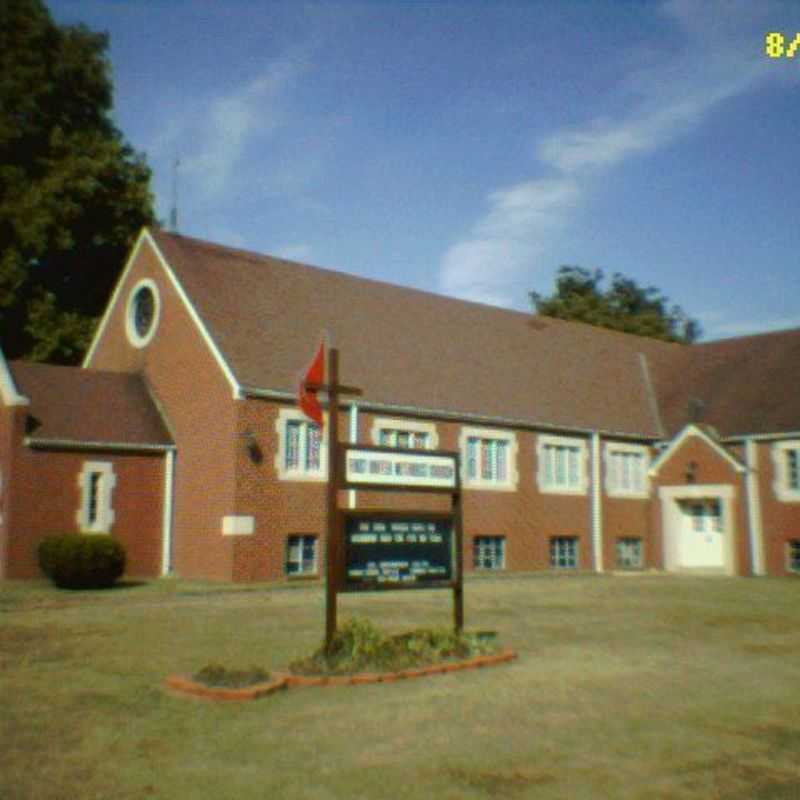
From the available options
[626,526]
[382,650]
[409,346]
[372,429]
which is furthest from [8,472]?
[626,526]

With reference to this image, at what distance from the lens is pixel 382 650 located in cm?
1070

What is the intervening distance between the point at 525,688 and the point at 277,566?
49.3ft

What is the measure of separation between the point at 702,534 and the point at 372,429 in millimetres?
12536

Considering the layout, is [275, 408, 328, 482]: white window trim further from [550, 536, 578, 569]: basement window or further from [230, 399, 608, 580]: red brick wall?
[550, 536, 578, 569]: basement window

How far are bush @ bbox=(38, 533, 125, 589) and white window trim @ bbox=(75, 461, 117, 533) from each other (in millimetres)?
2005

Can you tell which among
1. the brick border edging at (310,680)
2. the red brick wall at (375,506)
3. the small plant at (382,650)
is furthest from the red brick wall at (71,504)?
the brick border edging at (310,680)

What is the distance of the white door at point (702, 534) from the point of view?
101 feet

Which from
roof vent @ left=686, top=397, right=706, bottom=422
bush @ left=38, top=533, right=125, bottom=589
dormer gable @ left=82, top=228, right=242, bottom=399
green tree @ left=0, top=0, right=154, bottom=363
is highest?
green tree @ left=0, top=0, right=154, bottom=363

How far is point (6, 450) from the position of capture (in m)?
23.0

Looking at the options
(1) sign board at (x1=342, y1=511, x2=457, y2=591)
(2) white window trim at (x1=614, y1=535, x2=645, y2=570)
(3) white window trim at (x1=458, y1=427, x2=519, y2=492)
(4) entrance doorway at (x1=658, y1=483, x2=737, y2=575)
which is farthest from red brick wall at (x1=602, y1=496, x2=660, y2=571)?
(1) sign board at (x1=342, y1=511, x2=457, y2=591)

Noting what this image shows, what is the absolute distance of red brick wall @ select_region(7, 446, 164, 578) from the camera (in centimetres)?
2291

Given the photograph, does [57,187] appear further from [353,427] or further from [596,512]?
[596,512]

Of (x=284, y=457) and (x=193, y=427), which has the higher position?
(x=193, y=427)

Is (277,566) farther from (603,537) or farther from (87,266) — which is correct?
(87,266)
